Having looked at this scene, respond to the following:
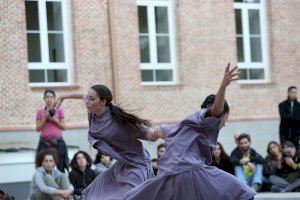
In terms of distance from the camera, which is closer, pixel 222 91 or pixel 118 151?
pixel 222 91

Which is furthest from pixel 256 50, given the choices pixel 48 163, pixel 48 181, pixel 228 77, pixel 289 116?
pixel 228 77

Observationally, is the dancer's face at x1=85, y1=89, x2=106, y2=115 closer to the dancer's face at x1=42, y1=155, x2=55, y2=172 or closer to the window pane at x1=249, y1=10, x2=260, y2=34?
the dancer's face at x1=42, y1=155, x2=55, y2=172

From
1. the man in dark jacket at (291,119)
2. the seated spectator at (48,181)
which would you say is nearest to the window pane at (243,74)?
the man in dark jacket at (291,119)

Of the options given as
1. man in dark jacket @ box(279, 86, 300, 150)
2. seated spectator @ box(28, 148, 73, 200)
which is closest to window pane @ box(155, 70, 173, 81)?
man in dark jacket @ box(279, 86, 300, 150)

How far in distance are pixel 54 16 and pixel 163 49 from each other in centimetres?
343

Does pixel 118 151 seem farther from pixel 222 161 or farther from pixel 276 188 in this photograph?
pixel 222 161

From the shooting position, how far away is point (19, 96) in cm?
1978

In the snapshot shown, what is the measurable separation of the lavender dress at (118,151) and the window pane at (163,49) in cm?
1367

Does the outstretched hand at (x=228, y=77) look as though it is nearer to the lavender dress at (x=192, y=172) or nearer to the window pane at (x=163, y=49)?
the lavender dress at (x=192, y=172)

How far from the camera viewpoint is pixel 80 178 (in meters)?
13.8

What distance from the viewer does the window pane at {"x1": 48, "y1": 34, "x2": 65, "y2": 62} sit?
20641 mm

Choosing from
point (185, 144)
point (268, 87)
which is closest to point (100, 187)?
point (185, 144)

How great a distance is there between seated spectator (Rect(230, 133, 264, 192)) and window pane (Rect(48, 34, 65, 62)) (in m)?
7.43

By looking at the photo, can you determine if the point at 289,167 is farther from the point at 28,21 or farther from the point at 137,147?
the point at 28,21
